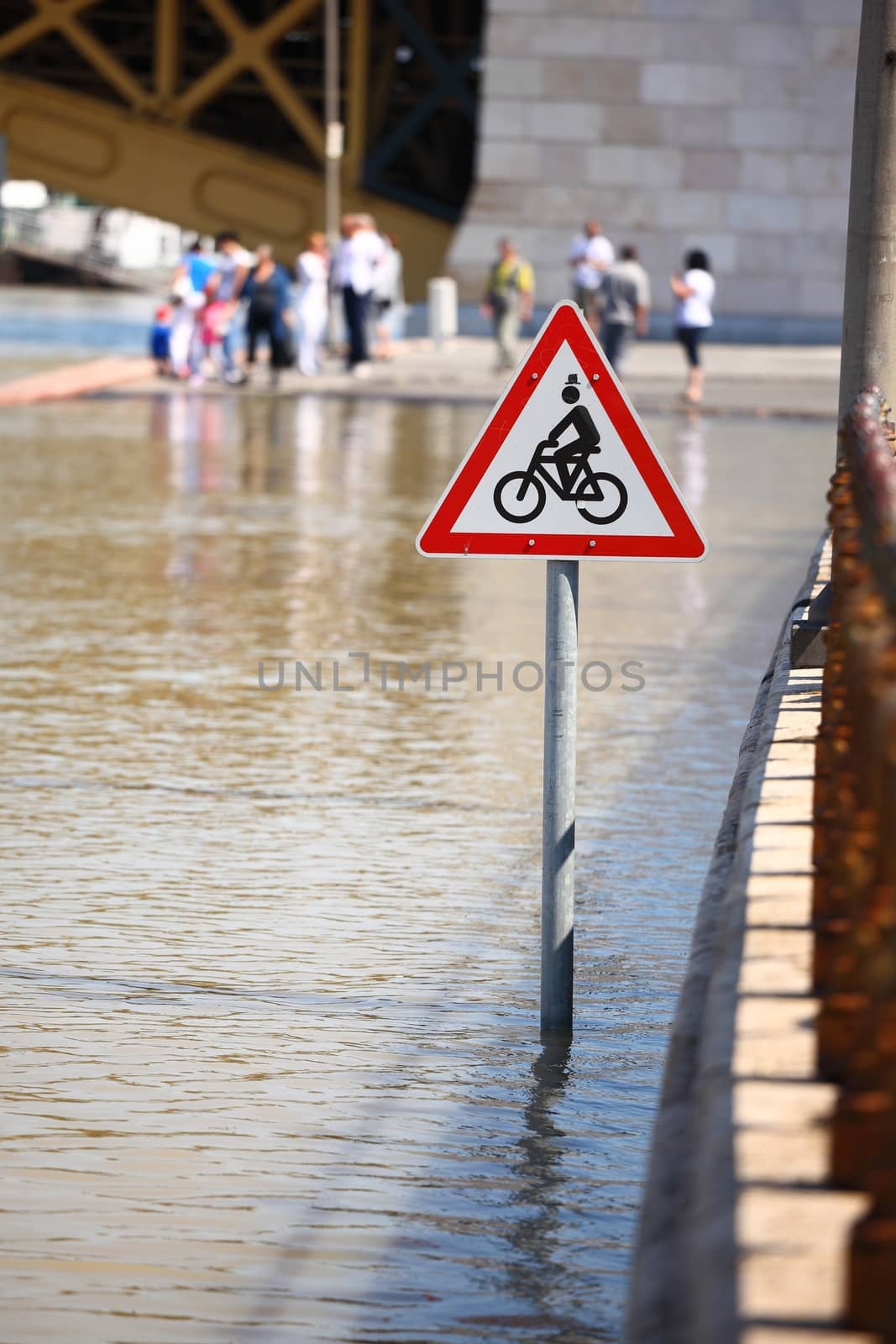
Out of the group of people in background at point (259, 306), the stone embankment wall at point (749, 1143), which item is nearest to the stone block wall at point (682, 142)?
the group of people in background at point (259, 306)

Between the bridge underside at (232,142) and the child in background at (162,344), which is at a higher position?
the bridge underside at (232,142)

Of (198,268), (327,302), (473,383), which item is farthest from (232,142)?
(473,383)

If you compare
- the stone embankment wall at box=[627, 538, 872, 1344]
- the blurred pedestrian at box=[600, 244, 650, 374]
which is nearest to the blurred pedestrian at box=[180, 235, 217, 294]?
the blurred pedestrian at box=[600, 244, 650, 374]

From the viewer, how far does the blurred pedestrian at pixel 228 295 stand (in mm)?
31547

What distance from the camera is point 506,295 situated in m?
32.7

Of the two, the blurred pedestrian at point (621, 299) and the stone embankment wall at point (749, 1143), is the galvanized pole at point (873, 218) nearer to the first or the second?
the stone embankment wall at point (749, 1143)

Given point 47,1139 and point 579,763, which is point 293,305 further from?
point 47,1139

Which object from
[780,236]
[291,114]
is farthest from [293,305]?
[291,114]

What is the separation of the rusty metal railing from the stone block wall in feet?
128

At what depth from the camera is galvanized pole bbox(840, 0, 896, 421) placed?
24.9 ft

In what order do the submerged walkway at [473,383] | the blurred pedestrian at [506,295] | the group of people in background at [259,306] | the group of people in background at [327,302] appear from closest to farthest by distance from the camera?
the submerged walkway at [473,383] → the group of people in background at [327,302] → the group of people in background at [259,306] → the blurred pedestrian at [506,295]

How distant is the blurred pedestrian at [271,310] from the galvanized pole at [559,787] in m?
25.5

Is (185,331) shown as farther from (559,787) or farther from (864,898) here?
(864,898)

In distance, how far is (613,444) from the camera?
5227 millimetres
